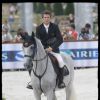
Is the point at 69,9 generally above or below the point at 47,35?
above

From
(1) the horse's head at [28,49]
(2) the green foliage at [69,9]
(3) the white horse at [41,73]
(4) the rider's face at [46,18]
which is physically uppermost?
(2) the green foliage at [69,9]

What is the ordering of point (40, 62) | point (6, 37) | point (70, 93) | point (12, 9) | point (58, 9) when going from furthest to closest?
point (12, 9)
point (58, 9)
point (6, 37)
point (70, 93)
point (40, 62)

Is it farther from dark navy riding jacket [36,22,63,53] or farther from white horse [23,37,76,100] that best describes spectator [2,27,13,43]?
white horse [23,37,76,100]

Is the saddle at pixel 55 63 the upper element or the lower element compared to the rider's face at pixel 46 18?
lower

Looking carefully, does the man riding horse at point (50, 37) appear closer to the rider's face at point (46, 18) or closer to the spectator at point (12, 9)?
the rider's face at point (46, 18)

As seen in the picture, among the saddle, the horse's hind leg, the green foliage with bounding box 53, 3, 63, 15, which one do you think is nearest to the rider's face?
the saddle

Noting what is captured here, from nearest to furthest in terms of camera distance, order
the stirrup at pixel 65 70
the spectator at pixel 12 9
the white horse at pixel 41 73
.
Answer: the white horse at pixel 41 73
the stirrup at pixel 65 70
the spectator at pixel 12 9

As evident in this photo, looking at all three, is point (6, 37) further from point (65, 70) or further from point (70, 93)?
point (65, 70)

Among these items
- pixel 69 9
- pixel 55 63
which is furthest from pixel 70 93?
pixel 69 9

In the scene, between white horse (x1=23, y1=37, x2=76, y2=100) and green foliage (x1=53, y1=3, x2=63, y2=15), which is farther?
green foliage (x1=53, y1=3, x2=63, y2=15)

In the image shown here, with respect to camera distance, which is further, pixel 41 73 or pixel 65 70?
pixel 65 70

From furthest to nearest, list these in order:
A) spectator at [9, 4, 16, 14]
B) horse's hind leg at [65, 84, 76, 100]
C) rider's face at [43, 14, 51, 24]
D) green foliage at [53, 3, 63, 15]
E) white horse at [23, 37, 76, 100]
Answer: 1. spectator at [9, 4, 16, 14]
2. green foliage at [53, 3, 63, 15]
3. horse's hind leg at [65, 84, 76, 100]
4. rider's face at [43, 14, 51, 24]
5. white horse at [23, 37, 76, 100]

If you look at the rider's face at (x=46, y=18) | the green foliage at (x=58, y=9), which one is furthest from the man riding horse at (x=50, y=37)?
the green foliage at (x=58, y=9)

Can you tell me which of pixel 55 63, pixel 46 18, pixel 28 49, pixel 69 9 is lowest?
pixel 55 63
